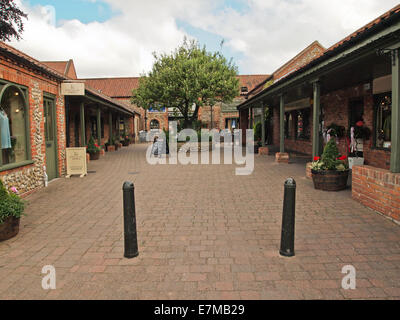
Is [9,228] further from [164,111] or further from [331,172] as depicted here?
[164,111]

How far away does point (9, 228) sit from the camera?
430 centimetres

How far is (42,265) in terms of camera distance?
349cm

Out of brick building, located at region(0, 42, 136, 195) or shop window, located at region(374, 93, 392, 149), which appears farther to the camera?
shop window, located at region(374, 93, 392, 149)

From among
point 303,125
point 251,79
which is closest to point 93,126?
point 303,125

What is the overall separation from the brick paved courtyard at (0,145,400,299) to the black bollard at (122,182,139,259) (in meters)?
0.12

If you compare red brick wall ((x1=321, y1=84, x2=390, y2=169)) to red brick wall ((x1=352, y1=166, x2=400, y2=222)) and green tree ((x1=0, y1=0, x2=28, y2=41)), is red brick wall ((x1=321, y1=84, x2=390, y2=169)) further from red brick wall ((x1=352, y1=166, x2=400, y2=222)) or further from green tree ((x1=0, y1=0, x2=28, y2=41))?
green tree ((x1=0, y1=0, x2=28, y2=41))

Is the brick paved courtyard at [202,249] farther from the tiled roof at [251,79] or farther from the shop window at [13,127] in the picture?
the tiled roof at [251,79]

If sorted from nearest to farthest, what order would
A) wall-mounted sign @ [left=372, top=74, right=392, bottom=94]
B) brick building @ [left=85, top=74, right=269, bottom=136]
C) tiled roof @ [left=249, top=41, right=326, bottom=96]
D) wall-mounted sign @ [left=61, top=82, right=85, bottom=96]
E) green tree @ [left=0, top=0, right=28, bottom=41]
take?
wall-mounted sign @ [left=372, top=74, right=392, bottom=94], wall-mounted sign @ [left=61, top=82, right=85, bottom=96], green tree @ [left=0, top=0, right=28, bottom=41], tiled roof @ [left=249, top=41, right=326, bottom=96], brick building @ [left=85, top=74, right=269, bottom=136]

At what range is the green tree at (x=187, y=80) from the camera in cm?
1755

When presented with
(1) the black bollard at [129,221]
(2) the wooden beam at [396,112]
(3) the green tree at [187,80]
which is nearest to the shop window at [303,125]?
(3) the green tree at [187,80]

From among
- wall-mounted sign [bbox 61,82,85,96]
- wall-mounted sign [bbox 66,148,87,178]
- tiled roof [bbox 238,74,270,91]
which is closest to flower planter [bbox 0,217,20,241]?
wall-mounted sign [bbox 66,148,87,178]

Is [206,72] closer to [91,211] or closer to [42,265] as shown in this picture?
[91,211]

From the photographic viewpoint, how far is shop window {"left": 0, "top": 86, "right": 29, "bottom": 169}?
6227mm
